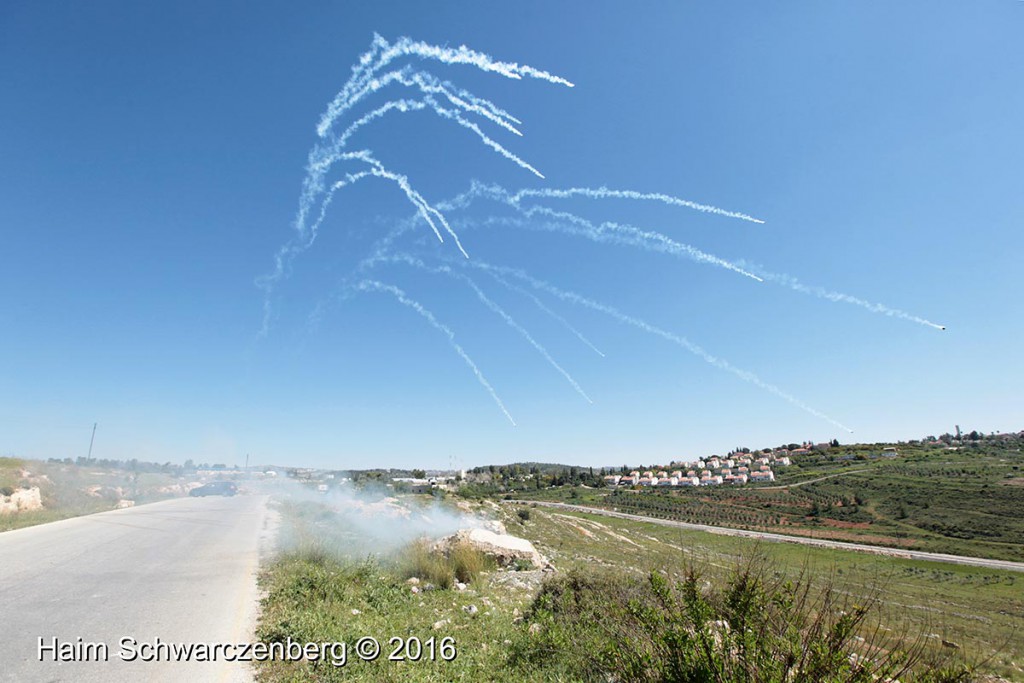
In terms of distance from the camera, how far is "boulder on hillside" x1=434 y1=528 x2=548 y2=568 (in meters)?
15.7

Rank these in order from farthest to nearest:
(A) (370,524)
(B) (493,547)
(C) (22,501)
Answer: (A) (370,524) < (C) (22,501) < (B) (493,547)

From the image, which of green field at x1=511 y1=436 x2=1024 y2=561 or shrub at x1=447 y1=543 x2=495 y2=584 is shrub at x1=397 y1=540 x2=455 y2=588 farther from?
green field at x1=511 y1=436 x2=1024 y2=561

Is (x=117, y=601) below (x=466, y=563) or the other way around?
the other way around

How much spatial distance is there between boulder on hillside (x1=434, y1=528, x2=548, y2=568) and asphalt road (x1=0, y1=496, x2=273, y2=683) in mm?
5818

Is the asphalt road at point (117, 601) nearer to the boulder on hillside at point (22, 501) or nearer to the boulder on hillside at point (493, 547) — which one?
the boulder on hillside at point (493, 547)

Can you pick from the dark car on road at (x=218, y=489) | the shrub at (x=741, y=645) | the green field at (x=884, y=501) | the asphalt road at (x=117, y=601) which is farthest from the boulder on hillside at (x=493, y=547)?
the green field at (x=884, y=501)

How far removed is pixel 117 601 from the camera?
332 inches

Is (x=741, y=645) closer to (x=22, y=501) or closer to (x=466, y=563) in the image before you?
(x=466, y=563)

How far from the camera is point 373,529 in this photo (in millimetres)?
24688

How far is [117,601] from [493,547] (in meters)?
10.6

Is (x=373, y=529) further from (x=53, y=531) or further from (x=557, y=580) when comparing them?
(x=557, y=580)

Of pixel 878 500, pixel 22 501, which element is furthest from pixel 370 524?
pixel 878 500

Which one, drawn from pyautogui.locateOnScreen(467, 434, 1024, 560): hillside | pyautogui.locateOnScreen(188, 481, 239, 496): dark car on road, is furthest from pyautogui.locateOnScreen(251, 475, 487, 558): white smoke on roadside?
pyautogui.locateOnScreen(467, 434, 1024, 560): hillside

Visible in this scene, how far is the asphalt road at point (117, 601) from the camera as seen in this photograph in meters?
6.02
